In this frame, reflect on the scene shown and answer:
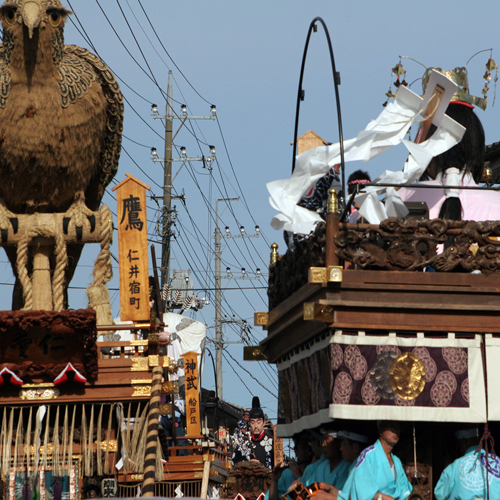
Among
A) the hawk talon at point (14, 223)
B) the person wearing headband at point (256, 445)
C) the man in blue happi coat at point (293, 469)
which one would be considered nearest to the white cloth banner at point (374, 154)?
the man in blue happi coat at point (293, 469)

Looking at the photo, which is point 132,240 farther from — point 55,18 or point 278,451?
point 278,451

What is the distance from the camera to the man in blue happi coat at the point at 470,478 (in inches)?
249

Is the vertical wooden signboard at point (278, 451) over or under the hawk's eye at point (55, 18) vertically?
under

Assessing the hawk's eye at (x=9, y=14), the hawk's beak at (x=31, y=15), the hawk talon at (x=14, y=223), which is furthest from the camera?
the hawk talon at (x=14, y=223)

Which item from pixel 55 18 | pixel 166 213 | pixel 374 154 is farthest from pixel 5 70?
pixel 166 213

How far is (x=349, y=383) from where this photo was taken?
652 centimetres

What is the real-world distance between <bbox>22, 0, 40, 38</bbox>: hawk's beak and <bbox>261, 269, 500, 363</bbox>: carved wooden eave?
7.16 metres

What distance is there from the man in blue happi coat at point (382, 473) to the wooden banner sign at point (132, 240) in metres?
5.92

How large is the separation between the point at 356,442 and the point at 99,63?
8.08 m

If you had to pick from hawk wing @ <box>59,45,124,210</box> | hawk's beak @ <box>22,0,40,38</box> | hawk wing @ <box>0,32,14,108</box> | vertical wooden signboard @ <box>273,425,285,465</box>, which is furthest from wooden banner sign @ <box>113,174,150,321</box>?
vertical wooden signboard @ <box>273,425,285,465</box>

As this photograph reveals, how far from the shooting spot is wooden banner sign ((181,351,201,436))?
1909 cm

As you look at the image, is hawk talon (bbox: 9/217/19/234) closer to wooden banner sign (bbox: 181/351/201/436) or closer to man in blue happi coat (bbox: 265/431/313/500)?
man in blue happi coat (bbox: 265/431/313/500)

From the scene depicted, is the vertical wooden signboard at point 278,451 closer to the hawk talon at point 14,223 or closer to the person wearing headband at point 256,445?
the person wearing headband at point 256,445

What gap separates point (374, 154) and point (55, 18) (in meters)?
6.32
